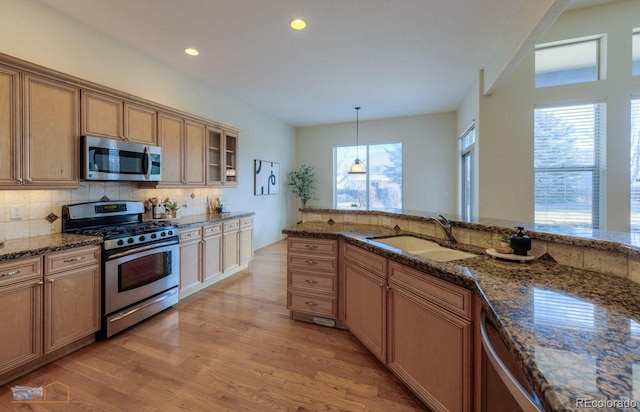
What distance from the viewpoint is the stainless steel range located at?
97.0 inches

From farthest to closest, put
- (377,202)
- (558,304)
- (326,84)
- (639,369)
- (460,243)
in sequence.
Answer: (377,202) → (326,84) → (460,243) → (558,304) → (639,369)

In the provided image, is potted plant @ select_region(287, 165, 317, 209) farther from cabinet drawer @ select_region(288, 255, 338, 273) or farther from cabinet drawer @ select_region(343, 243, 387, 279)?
cabinet drawer @ select_region(343, 243, 387, 279)

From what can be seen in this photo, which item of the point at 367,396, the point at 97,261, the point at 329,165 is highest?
the point at 329,165

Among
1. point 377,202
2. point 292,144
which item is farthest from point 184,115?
point 377,202

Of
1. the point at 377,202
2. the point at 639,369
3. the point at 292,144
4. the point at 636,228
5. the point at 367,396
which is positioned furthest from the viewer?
the point at 292,144

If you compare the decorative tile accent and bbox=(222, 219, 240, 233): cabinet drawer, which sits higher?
the decorative tile accent

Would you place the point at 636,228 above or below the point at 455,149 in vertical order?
below

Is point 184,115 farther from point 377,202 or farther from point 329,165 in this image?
point 377,202

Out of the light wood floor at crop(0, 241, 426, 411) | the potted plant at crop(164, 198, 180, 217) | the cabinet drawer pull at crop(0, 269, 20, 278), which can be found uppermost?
the potted plant at crop(164, 198, 180, 217)

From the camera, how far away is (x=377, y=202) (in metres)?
6.88

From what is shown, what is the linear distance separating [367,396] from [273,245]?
477 centimetres

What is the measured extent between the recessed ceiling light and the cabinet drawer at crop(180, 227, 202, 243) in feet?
8.44

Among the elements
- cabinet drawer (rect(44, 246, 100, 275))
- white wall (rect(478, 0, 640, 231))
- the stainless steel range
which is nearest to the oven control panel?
the stainless steel range

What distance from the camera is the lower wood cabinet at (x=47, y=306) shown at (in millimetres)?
1876
